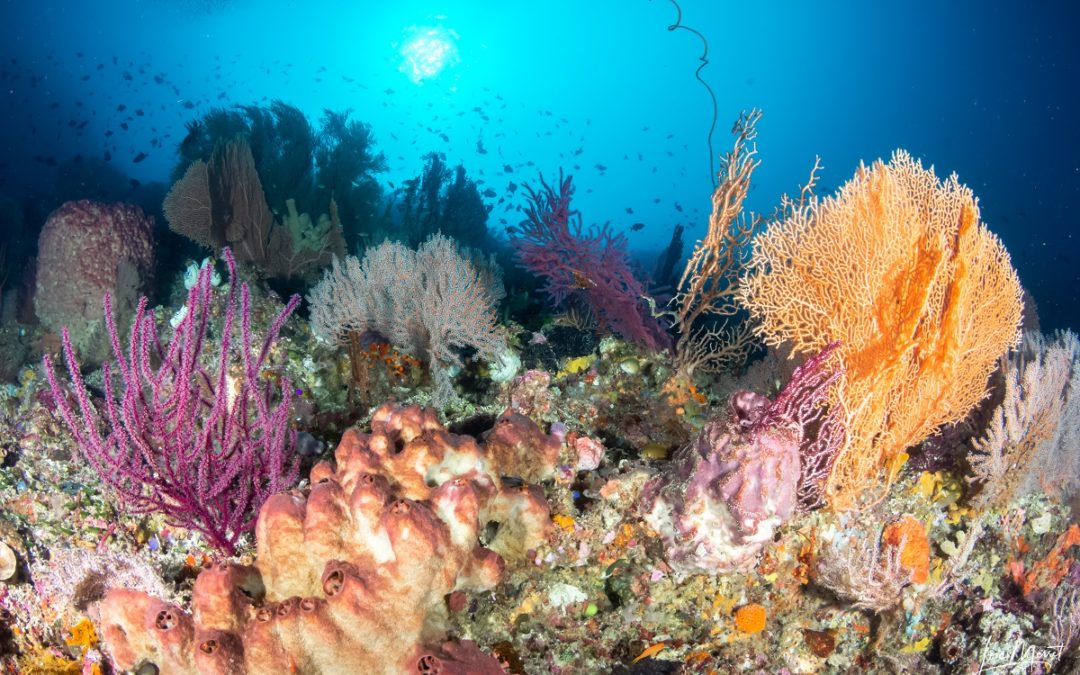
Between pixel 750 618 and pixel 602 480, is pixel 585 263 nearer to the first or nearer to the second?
pixel 602 480

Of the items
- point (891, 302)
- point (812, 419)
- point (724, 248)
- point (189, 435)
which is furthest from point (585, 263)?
point (189, 435)

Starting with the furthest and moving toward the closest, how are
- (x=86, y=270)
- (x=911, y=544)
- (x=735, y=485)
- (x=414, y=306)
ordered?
(x=86, y=270) < (x=414, y=306) < (x=911, y=544) < (x=735, y=485)

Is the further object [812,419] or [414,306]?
[414,306]

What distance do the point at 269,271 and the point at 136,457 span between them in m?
6.46

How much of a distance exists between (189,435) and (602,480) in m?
2.25

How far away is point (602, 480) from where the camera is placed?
3189mm

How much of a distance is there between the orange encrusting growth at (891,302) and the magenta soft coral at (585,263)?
5.46 feet

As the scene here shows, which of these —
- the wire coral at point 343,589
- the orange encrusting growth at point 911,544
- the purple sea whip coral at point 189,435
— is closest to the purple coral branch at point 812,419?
the orange encrusting growth at point 911,544

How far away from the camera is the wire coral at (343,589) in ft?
6.58

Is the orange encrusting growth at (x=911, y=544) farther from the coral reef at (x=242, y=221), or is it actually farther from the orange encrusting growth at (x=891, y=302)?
the coral reef at (x=242, y=221)

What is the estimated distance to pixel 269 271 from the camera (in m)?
8.30

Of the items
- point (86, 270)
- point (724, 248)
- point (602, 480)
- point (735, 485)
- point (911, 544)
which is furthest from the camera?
point (86, 270)

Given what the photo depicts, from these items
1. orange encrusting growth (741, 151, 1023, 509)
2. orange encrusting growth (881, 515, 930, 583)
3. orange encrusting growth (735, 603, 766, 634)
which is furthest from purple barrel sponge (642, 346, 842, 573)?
orange encrusting growth (881, 515, 930, 583)

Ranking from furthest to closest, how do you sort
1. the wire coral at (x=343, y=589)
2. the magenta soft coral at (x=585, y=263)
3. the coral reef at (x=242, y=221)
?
the coral reef at (x=242, y=221), the magenta soft coral at (x=585, y=263), the wire coral at (x=343, y=589)
